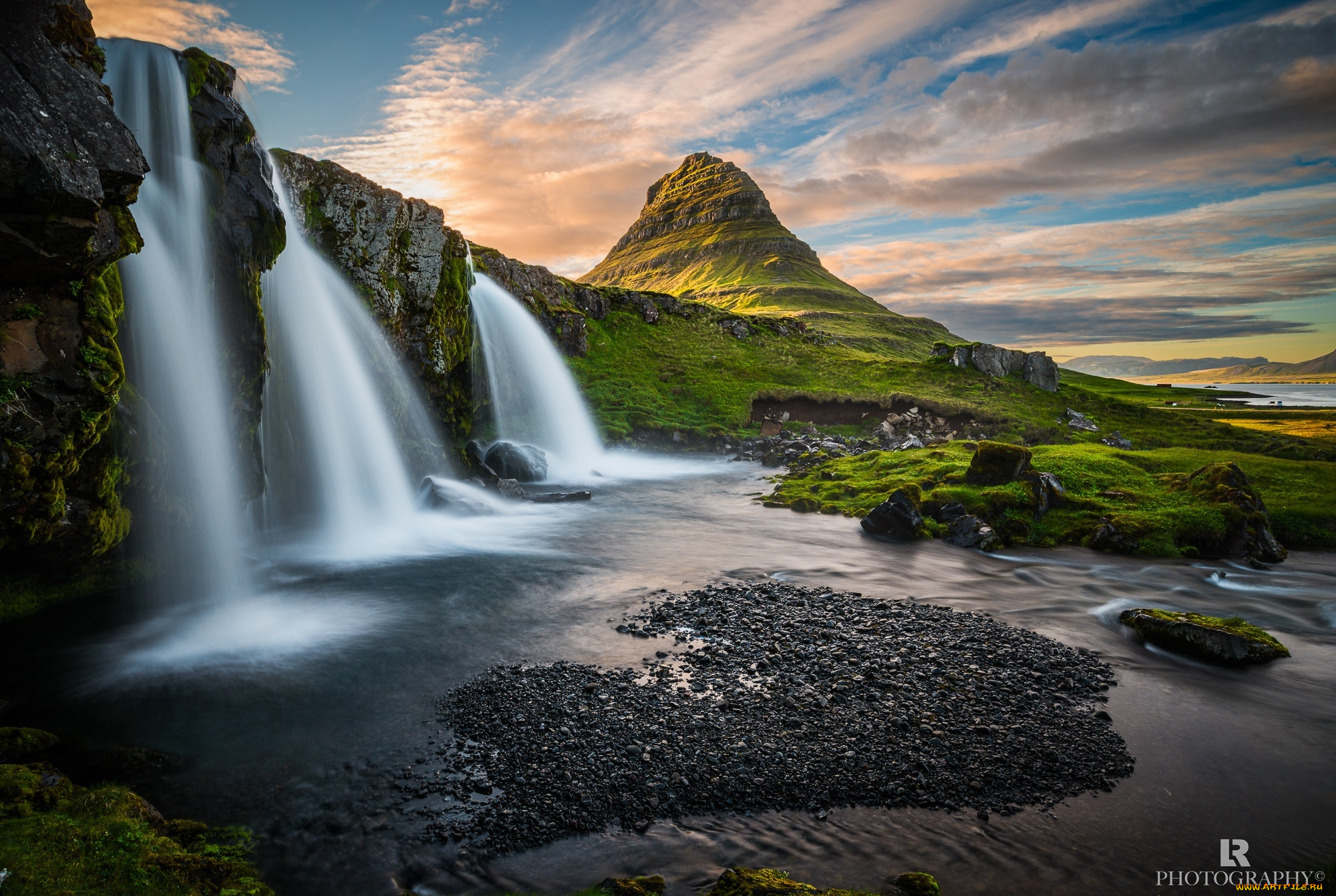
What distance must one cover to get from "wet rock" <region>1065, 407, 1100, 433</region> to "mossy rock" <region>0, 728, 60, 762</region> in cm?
5809

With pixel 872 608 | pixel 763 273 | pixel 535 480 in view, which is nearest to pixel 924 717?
pixel 872 608

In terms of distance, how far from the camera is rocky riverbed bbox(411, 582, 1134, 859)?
28.9ft

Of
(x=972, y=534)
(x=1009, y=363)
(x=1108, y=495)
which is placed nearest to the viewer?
(x=972, y=534)

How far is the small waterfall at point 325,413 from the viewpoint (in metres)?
24.9

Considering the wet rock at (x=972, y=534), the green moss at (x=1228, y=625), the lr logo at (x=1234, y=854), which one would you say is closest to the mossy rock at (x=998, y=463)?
the wet rock at (x=972, y=534)

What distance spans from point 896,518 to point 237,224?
25237mm

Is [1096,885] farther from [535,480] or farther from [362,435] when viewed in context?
[535,480]

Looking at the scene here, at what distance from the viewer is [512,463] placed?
119ft

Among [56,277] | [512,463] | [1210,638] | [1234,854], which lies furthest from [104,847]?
[512,463]

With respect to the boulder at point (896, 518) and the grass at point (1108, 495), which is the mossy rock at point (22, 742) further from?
the grass at point (1108, 495)

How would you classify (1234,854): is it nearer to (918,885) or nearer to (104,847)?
(918,885)

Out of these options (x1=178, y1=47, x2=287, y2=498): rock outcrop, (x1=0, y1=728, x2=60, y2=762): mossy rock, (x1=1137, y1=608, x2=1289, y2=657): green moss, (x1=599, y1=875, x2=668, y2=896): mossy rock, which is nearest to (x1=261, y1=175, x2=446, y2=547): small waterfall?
(x1=178, y1=47, x2=287, y2=498): rock outcrop

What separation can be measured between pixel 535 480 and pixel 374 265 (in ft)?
47.0

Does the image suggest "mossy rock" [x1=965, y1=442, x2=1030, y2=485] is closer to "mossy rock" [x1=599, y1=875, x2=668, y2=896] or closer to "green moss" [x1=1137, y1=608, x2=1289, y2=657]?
"green moss" [x1=1137, y1=608, x2=1289, y2=657]
